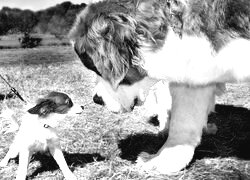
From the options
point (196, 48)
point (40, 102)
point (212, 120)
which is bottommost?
point (212, 120)

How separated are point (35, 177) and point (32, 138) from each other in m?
0.39

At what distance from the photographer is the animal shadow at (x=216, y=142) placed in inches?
144

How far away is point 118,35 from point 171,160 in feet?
3.87

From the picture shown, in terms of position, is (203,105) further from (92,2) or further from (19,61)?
(19,61)

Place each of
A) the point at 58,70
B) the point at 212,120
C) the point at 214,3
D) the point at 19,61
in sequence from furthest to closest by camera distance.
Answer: the point at 19,61 < the point at 58,70 < the point at 212,120 < the point at 214,3

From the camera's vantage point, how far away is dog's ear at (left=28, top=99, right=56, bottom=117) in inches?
120

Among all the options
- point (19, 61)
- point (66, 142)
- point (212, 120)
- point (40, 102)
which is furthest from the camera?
point (19, 61)

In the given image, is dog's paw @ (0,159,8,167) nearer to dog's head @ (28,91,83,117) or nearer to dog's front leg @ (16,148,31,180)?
dog's front leg @ (16,148,31,180)

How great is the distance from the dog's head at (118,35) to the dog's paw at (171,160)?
87cm

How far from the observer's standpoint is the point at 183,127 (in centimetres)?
330

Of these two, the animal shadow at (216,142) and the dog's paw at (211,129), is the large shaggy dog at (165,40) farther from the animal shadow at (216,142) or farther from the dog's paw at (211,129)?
the dog's paw at (211,129)

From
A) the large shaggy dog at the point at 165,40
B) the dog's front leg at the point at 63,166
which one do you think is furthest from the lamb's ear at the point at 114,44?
the dog's front leg at the point at 63,166

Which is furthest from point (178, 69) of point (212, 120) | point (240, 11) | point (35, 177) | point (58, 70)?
point (58, 70)

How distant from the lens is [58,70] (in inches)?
328
